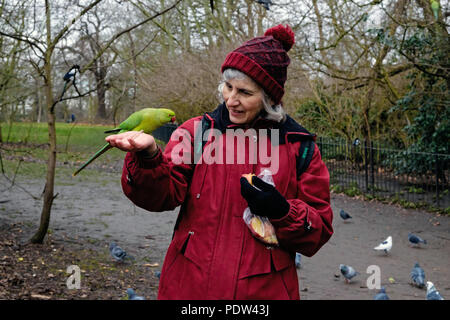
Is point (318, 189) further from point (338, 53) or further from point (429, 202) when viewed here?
point (338, 53)

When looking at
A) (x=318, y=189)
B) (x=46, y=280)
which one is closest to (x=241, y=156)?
(x=318, y=189)

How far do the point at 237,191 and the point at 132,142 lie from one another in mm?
547

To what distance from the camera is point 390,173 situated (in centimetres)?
1288

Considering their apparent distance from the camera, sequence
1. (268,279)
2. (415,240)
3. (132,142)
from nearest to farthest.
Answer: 1. (132,142)
2. (268,279)
3. (415,240)

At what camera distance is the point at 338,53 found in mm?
12812

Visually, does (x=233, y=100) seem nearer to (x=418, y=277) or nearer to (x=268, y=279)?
(x=268, y=279)

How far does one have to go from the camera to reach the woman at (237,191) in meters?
1.98

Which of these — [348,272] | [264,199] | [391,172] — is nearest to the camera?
[264,199]

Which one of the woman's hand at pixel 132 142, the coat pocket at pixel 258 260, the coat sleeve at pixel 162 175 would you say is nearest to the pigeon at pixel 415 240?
the coat pocket at pixel 258 260

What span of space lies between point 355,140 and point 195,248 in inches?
470

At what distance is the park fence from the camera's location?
1079cm

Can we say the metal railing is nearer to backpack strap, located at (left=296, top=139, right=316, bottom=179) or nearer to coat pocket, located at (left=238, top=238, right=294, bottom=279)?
backpack strap, located at (left=296, top=139, right=316, bottom=179)

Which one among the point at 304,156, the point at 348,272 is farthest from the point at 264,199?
the point at 348,272

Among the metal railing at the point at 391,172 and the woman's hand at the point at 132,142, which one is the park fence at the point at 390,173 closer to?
the metal railing at the point at 391,172
